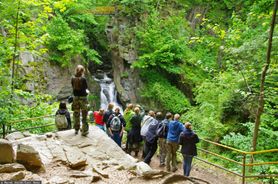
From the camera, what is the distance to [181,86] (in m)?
23.7

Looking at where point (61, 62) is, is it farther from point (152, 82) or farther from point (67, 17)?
point (152, 82)

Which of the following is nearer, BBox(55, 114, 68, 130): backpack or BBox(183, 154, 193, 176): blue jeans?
BBox(183, 154, 193, 176): blue jeans

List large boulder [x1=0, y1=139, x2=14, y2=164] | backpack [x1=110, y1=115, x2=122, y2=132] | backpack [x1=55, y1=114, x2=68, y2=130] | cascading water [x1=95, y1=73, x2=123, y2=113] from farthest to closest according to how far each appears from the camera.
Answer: cascading water [x1=95, y1=73, x2=123, y2=113], backpack [x1=55, y1=114, x2=68, y2=130], backpack [x1=110, y1=115, x2=122, y2=132], large boulder [x1=0, y1=139, x2=14, y2=164]

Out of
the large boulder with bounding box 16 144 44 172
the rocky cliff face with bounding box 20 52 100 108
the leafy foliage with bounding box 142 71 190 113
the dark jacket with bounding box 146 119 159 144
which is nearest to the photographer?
the large boulder with bounding box 16 144 44 172

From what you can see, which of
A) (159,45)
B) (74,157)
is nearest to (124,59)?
(159,45)

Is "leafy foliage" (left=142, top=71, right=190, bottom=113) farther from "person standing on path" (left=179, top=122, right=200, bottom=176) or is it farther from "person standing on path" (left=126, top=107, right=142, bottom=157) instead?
"person standing on path" (left=179, top=122, right=200, bottom=176)

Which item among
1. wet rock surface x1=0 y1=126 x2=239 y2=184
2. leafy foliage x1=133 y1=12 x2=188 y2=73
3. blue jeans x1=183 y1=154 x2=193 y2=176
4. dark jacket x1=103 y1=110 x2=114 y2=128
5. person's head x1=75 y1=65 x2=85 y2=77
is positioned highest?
leafy foliage x1=133 y1=12 x2=188 y2=73

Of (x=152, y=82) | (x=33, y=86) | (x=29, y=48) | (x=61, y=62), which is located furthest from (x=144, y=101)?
(x=29, y=48)

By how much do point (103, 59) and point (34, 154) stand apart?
21.6 m

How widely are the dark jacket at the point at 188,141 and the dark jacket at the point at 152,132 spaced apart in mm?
1327

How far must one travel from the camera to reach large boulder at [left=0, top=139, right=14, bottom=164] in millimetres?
6224

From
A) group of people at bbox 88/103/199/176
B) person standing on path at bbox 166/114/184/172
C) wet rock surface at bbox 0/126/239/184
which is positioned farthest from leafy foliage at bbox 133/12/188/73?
wet rock surface at bbox 0/126/239/184

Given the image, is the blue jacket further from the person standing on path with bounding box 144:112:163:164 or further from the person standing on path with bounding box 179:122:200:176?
the person standing on path with bounding box 144:112:163:164

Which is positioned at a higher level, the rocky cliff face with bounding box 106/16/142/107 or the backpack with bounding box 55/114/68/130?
the rocky cliff face with bounding box 106/16/142/107
